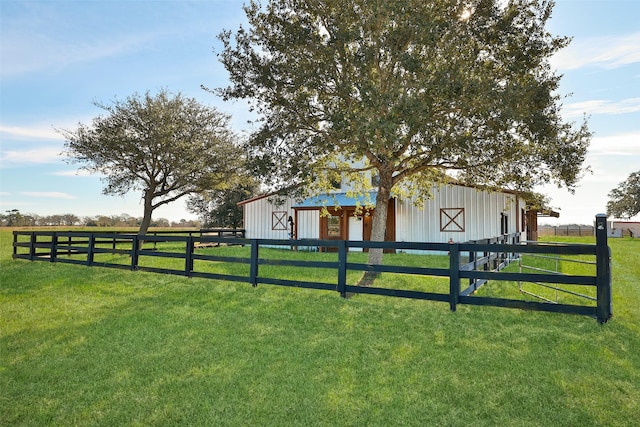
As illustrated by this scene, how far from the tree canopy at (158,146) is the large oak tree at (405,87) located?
925 cm

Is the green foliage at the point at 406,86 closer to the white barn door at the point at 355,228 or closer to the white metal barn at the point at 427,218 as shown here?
the white metal barn at the point at 427,218

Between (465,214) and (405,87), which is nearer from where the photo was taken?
(405,87)

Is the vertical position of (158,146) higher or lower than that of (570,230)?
higher

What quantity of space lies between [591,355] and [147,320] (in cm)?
604

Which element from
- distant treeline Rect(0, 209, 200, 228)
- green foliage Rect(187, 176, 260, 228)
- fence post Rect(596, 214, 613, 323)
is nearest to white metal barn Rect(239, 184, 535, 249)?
fence post Rect(596, 214, 613, 323)

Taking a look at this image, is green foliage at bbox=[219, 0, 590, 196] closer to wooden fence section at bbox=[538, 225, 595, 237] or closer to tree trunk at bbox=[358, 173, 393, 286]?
tree trunk at bbox=[358, 173, 393, 286]

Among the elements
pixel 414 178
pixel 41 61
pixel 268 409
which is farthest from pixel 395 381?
pixel 41 61

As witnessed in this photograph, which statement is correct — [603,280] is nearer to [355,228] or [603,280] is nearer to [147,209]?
[355,228]

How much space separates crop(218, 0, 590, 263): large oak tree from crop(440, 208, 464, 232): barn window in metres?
6.41

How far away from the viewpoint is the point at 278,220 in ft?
72.7

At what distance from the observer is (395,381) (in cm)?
396

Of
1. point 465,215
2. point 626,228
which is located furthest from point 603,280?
point 626,228

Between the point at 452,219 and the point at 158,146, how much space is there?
545 inches

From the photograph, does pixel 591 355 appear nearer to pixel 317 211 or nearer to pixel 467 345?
pixel 467 345
